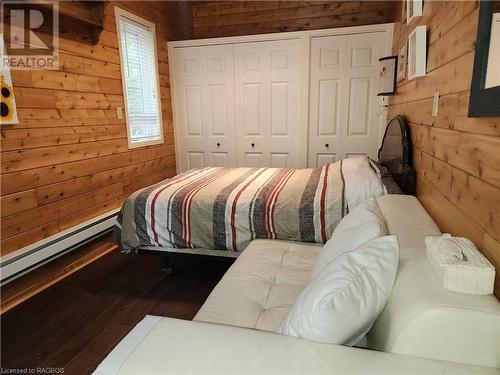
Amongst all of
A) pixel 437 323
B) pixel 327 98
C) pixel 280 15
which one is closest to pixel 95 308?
pixel 437 323

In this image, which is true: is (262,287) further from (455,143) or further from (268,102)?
(268,102)

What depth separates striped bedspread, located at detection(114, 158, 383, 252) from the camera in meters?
2.02

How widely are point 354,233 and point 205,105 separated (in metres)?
3.25

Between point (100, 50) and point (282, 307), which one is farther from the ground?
point (100, 50)

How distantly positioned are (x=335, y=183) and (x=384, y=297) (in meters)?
1.34

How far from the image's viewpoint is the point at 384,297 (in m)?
0.90

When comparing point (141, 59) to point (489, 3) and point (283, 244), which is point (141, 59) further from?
point (489, 3)

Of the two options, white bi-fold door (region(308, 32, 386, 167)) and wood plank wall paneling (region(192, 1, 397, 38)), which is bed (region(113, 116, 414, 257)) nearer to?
white bi-fold door (region(308, 32, 386, 167))

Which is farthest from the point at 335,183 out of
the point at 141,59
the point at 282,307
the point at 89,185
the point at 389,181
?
the point at 141,59

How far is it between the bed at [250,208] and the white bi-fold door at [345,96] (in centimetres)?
121

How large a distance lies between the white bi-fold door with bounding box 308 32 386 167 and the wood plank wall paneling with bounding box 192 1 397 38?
52 cm

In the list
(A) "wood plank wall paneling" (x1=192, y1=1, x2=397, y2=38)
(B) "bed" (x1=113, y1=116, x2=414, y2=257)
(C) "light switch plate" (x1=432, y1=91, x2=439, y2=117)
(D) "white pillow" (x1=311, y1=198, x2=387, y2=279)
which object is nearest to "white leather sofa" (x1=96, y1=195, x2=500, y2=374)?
(D) "white pillow" (x1=311, y1=198, x2=387, y2=279)

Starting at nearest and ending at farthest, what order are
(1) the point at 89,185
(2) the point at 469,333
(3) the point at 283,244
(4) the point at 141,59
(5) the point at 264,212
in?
1. (2) the point at 469,333
2. (3) the point at 283,244
3. (5) the point at 264,212
4. (1) the point at 89,185
5. (4) the point at 141,59

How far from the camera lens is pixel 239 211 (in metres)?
2.13
